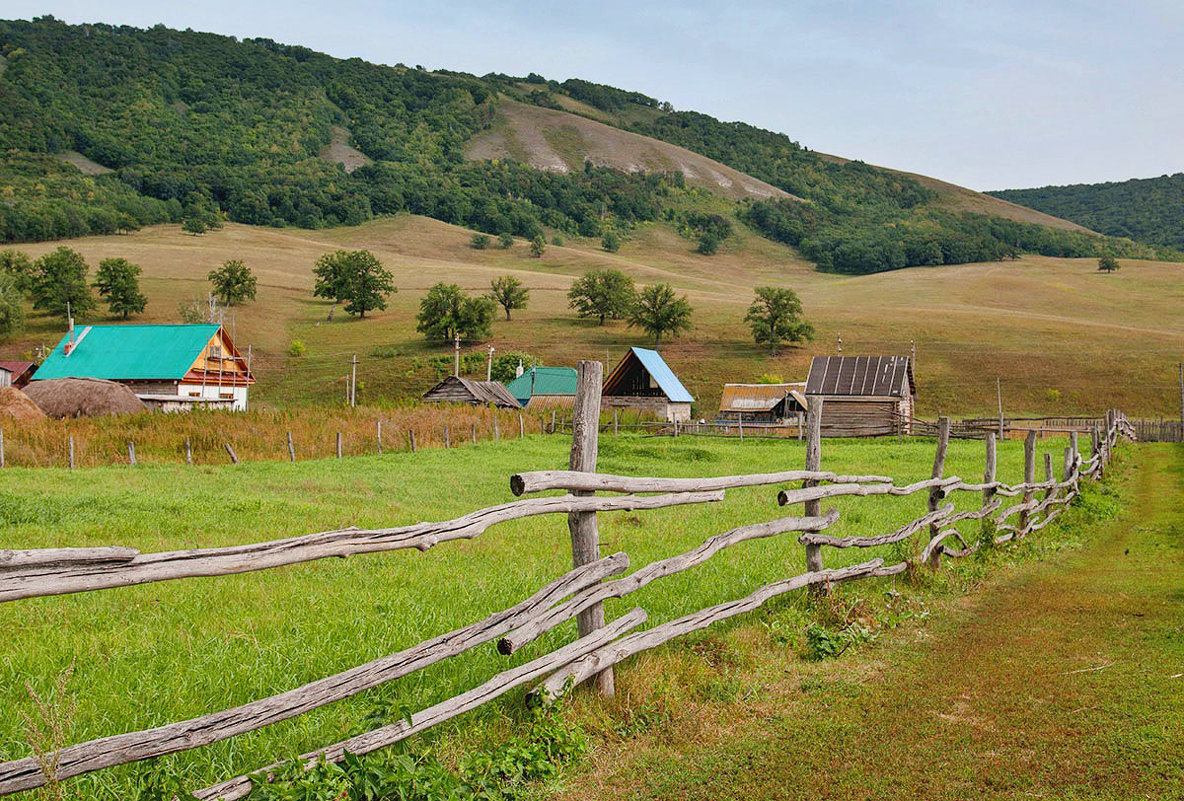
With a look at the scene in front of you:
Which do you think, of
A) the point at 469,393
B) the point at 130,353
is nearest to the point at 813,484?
the point at 469,393

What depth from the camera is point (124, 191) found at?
510 ft

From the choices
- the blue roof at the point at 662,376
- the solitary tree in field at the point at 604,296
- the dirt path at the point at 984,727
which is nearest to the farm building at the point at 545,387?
the blue roof at the point at 662,376

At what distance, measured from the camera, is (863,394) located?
156ft

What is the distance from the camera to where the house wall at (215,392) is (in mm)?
49675

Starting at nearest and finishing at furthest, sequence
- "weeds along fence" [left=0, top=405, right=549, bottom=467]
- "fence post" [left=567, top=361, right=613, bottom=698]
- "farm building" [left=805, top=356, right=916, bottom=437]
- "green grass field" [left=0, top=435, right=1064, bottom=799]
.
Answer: "green grass field" [left=0, top=435, right=1064, bottom=799] < "fence post" [left=567, top=361, right=613, bottom=698] < "weeds along fence" [left=0, top=405, right=549, bottom=467] < "farm building" [left=805, top=356, right=916, bottom=437]

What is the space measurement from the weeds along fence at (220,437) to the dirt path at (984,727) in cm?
1967

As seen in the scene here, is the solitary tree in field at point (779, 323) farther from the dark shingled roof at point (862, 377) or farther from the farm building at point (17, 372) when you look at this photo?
the farm building at point (17, 372)

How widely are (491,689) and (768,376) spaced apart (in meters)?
61.2

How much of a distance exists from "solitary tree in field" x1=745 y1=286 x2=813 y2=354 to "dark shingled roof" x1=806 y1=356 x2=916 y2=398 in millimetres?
19146

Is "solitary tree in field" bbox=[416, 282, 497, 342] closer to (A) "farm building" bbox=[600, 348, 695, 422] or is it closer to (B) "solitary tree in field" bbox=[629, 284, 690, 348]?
(B) "solitary tree in field" bbox=[629, 284, 690, 348]

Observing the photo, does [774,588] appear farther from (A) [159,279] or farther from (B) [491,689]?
(A) [159,279]

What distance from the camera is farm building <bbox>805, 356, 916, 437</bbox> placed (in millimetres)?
45875

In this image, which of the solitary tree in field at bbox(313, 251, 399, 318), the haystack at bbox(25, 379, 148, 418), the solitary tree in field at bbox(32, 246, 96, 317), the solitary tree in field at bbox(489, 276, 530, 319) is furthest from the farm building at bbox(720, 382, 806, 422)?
the solitary tree in field at bbox(32, 246, 96, 317)

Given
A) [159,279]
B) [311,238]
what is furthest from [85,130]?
[159,279]
